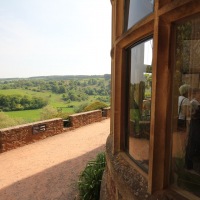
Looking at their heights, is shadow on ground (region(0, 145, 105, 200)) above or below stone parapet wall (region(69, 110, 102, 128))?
below

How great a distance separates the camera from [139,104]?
2604 mm

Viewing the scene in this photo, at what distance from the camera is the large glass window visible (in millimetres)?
2381

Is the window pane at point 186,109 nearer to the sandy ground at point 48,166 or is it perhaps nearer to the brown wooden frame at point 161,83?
the brown wooden frame at point 161,83

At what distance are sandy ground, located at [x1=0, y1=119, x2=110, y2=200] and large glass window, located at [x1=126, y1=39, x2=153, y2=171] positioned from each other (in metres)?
4.21

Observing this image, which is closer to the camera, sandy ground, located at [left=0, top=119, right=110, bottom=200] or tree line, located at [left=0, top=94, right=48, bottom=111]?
sandy ground, located at [left=0, top=119, right=110, bottom=200]

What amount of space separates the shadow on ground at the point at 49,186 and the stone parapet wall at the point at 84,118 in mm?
5394

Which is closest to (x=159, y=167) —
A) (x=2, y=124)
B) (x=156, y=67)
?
(x=156, y=67)

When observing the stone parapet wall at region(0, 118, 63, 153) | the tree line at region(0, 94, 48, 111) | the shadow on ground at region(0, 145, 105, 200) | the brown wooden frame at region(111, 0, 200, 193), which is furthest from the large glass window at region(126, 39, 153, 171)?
the tree line at region(0, 94, 48, 111)

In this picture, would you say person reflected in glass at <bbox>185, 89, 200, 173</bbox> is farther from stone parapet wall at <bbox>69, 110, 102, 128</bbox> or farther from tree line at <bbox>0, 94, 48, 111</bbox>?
tree line at <bbox>0, 94, 48, 111</bbox>

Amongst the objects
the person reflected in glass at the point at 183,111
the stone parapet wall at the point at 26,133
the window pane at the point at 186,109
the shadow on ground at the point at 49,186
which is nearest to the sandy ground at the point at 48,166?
the shadow on ground at the point at 49,186

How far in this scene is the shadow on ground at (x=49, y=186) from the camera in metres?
6.32

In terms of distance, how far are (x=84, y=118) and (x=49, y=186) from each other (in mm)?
7963

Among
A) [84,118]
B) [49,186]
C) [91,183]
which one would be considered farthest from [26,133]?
[91,183]

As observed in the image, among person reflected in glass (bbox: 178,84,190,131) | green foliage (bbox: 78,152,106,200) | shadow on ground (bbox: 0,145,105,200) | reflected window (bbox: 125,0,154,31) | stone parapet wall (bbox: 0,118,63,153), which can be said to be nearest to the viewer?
person reflected in glass (bbox: 178,84,190,131)
